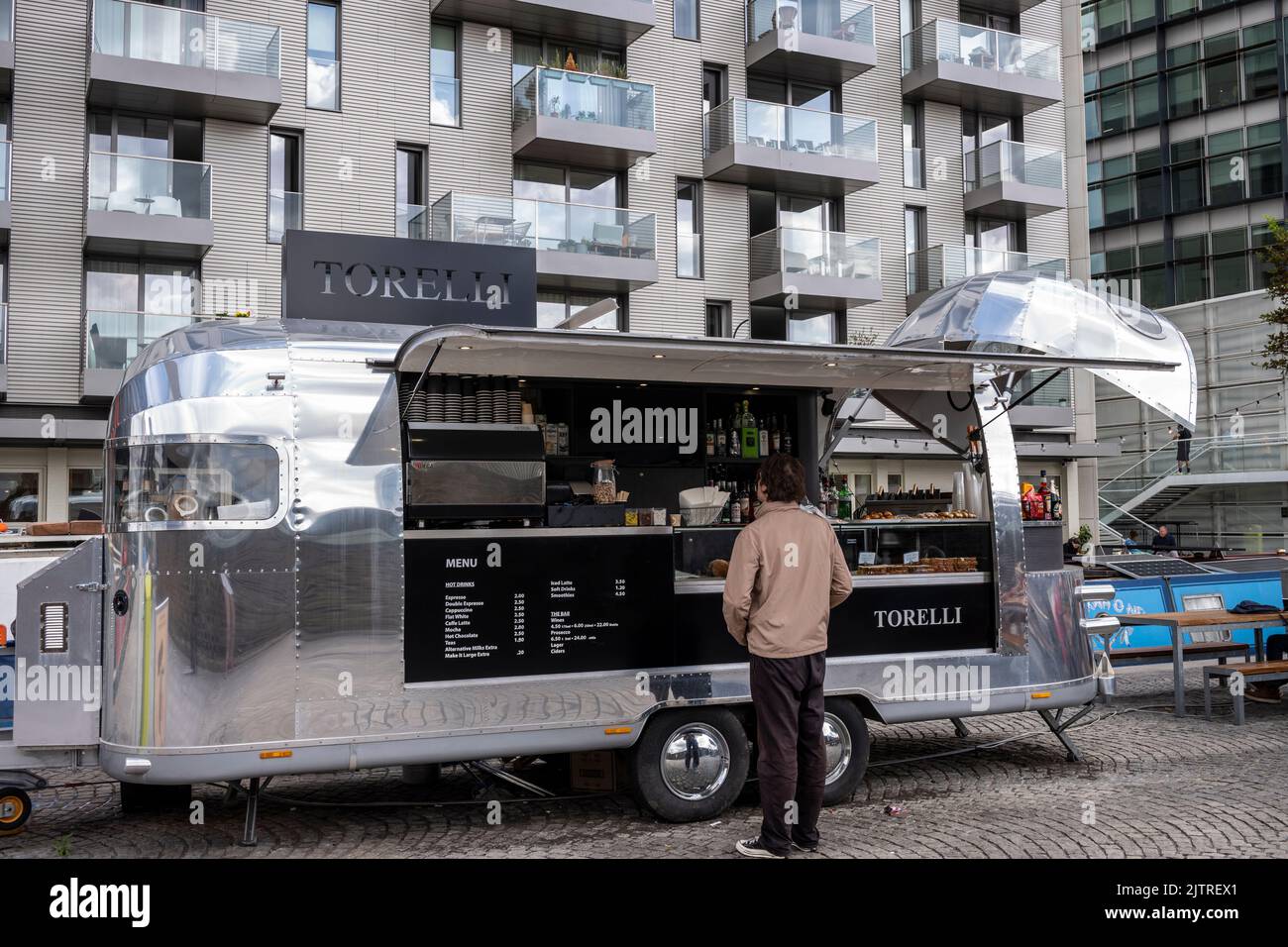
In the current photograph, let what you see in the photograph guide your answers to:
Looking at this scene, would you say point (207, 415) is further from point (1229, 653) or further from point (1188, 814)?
point (1229, 653)

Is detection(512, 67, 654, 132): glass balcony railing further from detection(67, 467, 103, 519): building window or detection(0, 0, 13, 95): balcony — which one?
detection(67, 467, 103, 519): building window

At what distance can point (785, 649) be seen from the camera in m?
6.17

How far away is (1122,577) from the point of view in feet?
46.2

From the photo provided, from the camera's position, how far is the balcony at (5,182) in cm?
1986

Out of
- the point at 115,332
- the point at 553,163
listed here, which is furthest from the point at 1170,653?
the point at 115,332

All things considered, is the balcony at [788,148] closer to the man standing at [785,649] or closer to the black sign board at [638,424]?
the black sign board at [638,424]

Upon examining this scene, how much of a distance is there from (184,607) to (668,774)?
120 inches

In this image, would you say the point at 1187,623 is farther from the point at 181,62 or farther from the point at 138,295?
the point at 181,62

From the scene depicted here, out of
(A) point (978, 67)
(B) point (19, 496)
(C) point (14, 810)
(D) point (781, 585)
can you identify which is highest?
(A) point (978, 67)

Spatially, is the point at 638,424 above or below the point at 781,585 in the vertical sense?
above

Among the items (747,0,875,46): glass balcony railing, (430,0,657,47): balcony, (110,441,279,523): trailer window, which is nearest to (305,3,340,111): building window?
(430,0,657,47): balcony

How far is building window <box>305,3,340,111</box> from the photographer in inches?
902

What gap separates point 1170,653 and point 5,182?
19.5 m

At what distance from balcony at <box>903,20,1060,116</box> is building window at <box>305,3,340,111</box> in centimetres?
1405
